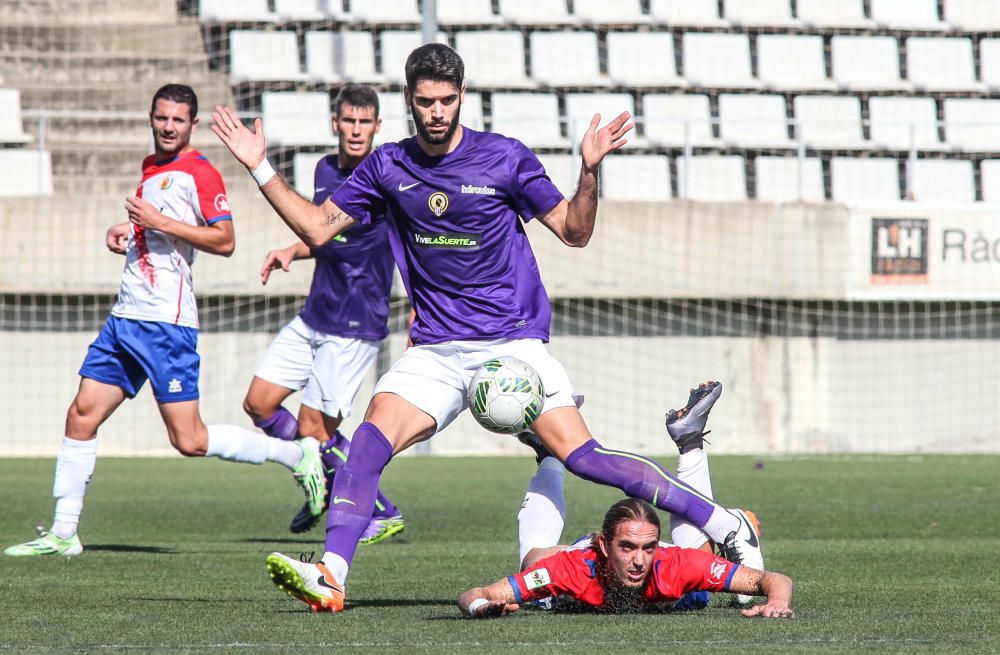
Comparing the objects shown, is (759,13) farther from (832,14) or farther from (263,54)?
(263,54)


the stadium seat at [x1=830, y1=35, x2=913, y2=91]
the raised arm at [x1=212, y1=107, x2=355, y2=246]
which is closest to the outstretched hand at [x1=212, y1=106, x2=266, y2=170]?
the raised arm at [x1=212, y1=107, x2=355, y2=246]

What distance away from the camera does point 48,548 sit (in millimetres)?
7191

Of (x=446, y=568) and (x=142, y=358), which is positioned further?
(x=142, y=358)

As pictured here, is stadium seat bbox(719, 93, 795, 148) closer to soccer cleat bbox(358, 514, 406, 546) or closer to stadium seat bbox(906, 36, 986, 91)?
stadium seat bbox(906, 36, 986, 91)

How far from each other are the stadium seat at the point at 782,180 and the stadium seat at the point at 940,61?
247 cm

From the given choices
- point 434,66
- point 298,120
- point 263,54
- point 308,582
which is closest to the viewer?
point 308,582

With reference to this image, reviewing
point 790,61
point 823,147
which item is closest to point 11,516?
point 823,147

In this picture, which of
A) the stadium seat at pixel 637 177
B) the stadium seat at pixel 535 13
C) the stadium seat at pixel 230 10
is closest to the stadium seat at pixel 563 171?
the stadium seat at pixel 637 177

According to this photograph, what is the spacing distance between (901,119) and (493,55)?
4.82 meters

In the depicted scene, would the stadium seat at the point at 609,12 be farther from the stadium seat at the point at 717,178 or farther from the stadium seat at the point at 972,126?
the stadium seat at the point at 972,126

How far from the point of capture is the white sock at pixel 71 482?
7230mm

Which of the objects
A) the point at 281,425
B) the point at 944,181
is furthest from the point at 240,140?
the point at 944,181

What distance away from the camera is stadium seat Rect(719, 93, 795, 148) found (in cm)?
1659

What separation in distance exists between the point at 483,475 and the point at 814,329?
4.86 meters
